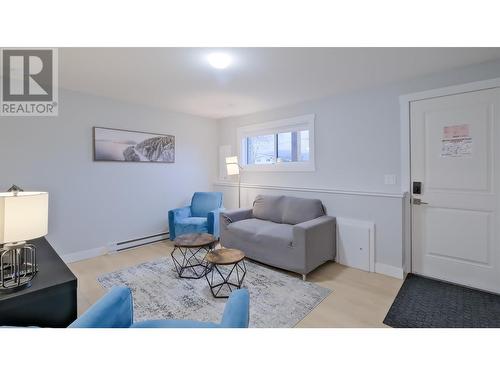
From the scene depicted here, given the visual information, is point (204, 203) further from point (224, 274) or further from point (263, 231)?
point (224, 274)

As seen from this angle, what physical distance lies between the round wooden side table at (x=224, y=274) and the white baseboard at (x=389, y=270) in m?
1.58

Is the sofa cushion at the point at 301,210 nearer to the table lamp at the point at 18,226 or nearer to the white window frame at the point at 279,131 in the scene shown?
the white window frame at the point at 279,131

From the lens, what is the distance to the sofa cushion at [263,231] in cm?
285

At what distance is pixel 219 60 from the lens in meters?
2.28

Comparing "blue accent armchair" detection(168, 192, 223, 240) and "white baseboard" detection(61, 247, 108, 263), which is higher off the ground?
"blue accent armchair" detection(168, 192, 223, 240)

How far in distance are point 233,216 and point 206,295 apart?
1.39 meters

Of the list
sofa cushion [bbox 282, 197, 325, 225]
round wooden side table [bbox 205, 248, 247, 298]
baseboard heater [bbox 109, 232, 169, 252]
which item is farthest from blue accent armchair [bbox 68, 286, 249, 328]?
baseboard heater [bbox 109, 232, 169, 252]

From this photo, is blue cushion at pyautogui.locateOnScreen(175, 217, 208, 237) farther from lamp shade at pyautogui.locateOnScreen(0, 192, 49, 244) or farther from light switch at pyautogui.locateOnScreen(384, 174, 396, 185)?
light switch at pyautogui.locateOnScreen(384, 174, 396, 185)

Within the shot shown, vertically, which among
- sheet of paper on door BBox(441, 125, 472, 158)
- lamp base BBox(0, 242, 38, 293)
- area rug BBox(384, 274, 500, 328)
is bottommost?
area rug BBox(384, 274, 500, 328)

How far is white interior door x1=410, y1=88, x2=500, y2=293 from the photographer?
7.66 feet

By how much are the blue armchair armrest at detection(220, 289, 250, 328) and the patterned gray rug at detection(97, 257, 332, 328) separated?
95cm

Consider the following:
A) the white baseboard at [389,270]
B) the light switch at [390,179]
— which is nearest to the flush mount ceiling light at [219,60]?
the light switch at [390,179]

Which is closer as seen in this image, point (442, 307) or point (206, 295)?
point (442, 307)

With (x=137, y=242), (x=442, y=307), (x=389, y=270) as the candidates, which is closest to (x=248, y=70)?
(x=389, y=270)
